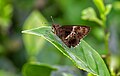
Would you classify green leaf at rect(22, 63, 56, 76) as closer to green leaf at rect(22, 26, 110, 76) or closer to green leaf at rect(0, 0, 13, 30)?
green leaf at rect(22, 26, 110, 76)

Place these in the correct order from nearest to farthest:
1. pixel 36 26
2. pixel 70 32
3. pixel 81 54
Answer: pixel 81 54, pixel 70 32, pixel 36 26

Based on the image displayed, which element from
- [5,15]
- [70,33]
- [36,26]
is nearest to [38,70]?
[70,33]

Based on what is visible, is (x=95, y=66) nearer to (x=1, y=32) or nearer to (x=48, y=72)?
(x=48, y=72)

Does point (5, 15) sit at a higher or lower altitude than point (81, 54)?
higher

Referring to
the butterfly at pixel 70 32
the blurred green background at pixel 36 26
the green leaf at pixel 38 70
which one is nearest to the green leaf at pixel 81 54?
the butterfly at pixel 70 32

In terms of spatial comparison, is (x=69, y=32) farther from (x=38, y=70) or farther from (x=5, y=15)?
(x=5, y=15)

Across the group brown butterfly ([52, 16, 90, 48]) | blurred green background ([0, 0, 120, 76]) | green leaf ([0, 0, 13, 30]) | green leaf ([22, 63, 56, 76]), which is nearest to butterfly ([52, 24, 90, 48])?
brown butterfly ([52, 16, 90, 48])
